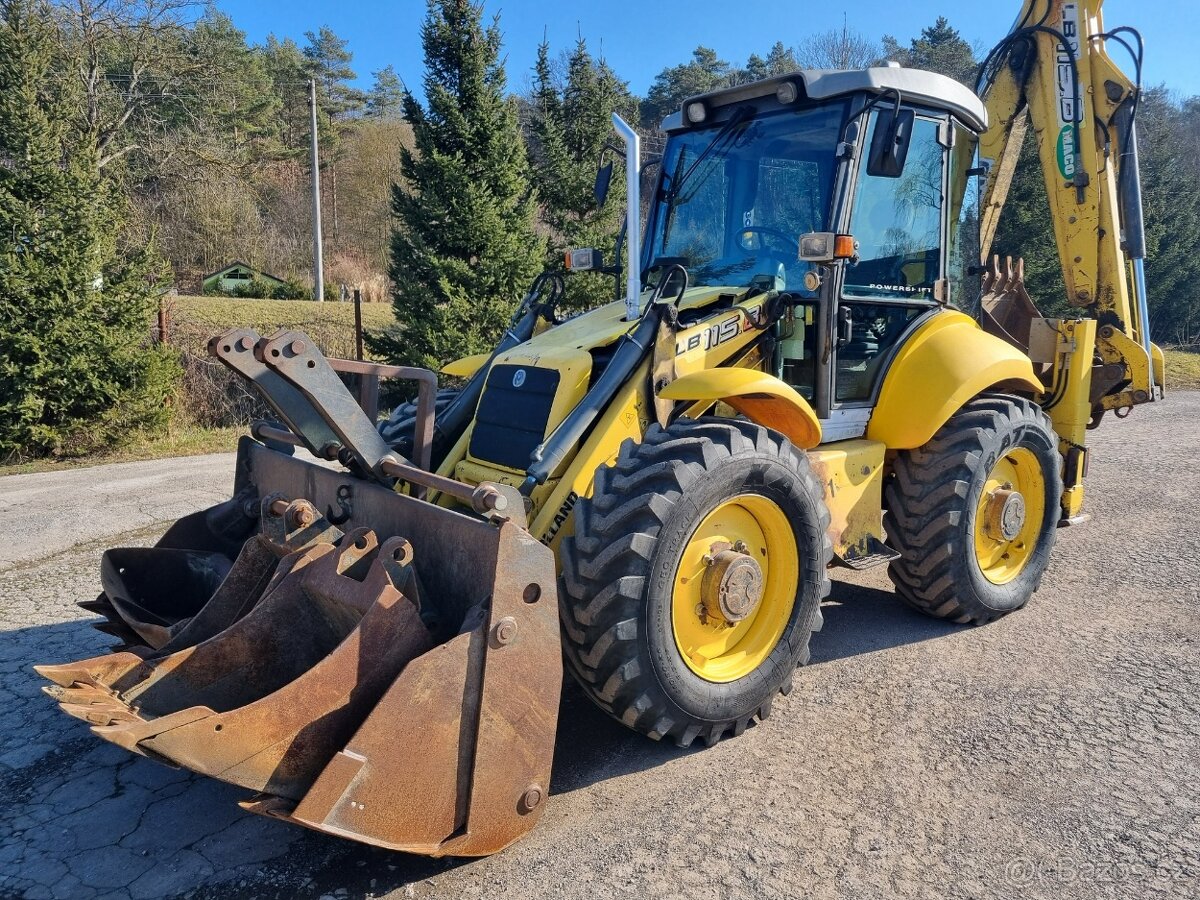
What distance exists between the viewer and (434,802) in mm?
2689

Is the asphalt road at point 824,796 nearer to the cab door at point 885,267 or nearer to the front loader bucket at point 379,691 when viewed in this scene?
the front loader bucket at point 379,691

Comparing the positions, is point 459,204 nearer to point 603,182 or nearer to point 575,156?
point 575,156

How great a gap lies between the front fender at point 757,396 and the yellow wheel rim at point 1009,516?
1.39 m

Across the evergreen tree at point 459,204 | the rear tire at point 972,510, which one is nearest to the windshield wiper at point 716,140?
the rear tire at point 972,510

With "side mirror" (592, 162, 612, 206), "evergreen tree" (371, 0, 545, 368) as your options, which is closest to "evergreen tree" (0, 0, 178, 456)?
"evergreen tree" (371, 0, 545, 368)

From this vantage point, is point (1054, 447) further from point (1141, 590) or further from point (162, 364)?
point (162, 364)

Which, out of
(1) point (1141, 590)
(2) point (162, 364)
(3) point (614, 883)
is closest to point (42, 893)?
(3) point (614, 883)

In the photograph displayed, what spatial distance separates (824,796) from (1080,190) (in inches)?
198

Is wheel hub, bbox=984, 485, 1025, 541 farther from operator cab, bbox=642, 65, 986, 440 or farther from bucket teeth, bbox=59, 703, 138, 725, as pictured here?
bucket teeth, bbox=59, 703, 138, 725

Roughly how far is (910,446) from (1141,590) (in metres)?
2.18

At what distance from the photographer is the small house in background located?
32250mm

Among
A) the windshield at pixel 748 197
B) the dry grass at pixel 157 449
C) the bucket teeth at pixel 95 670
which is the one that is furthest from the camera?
the dry grass at pixel 157 449

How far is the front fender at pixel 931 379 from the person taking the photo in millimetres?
4559

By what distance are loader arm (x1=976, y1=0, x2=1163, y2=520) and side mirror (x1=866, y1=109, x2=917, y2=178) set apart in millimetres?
2451
